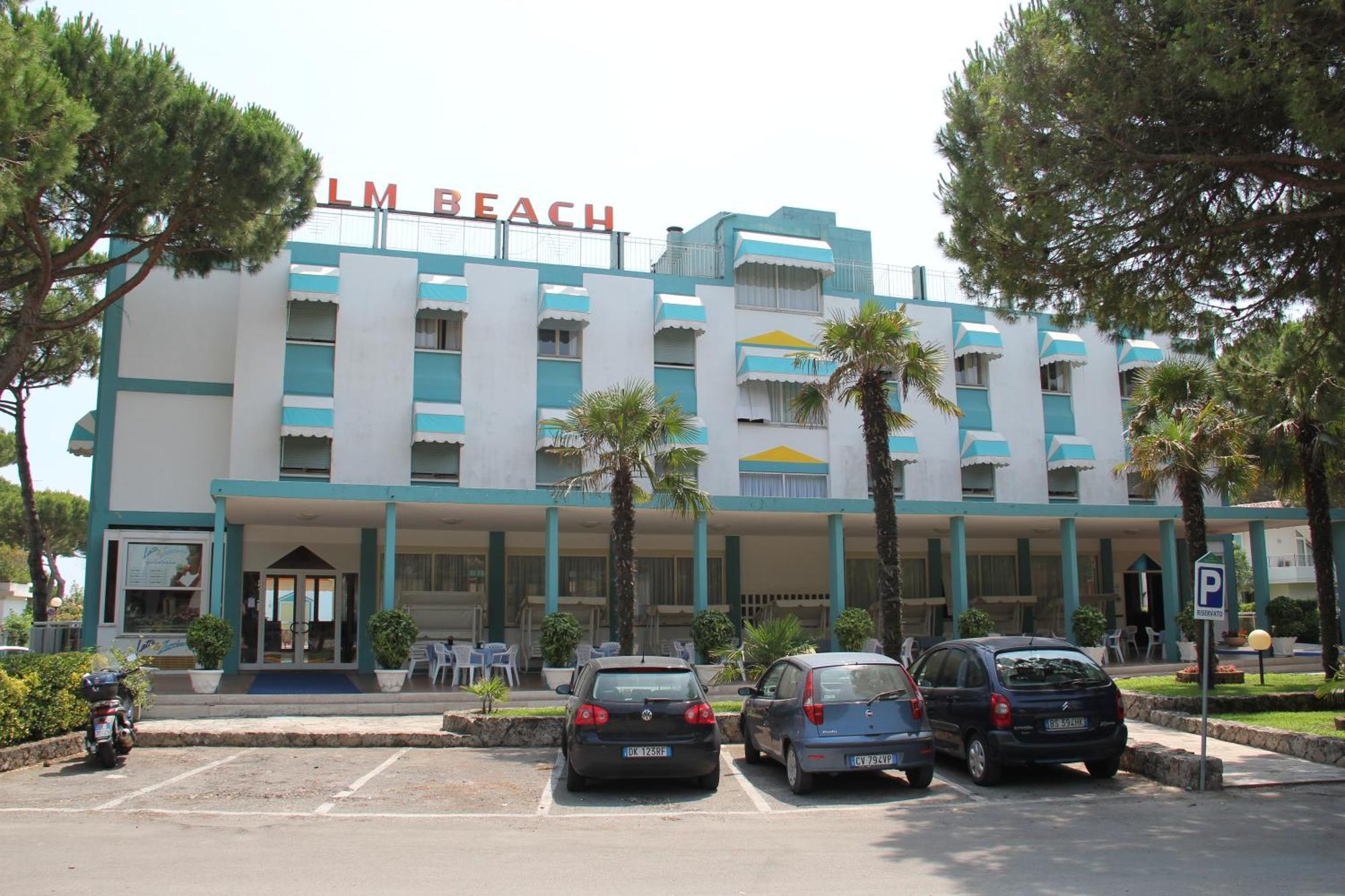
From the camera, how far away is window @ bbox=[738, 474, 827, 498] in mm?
25484

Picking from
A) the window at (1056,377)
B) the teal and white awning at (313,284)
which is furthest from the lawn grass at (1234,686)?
the teal and white awning at (313,284)

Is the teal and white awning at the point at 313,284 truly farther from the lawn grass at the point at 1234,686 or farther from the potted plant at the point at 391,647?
the lawn grass at the point at 1234,686

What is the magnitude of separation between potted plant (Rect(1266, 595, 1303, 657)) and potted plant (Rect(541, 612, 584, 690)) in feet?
52.9

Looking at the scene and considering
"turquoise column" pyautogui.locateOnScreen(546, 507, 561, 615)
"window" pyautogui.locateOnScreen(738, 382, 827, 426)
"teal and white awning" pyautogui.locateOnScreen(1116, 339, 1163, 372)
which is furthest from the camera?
"teal and white awning" pyautogui.locateOnScreen(1116, 339, 1163, 372)

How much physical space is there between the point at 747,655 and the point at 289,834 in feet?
33.1

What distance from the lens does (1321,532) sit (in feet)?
64.2

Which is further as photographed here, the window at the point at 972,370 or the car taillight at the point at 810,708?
the window at the point at 972,370

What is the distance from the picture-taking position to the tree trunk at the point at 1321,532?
18.6 m

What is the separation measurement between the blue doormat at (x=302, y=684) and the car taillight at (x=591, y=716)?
9.49 m

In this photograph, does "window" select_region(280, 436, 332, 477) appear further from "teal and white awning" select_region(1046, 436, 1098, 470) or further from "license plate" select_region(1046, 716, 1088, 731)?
"teal and white awning" select_region(1046, 436, 1098, 470)

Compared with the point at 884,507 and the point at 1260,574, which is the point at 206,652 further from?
the point at 1260,574

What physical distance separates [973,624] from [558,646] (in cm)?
829

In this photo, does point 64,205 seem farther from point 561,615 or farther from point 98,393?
point 561,615

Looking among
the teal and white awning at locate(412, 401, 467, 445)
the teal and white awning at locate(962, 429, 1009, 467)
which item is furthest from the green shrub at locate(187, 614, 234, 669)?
the teal and white awning at locate(962, 429, 1009, 467)
